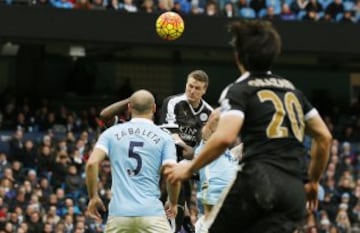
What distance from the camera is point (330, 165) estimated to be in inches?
1124

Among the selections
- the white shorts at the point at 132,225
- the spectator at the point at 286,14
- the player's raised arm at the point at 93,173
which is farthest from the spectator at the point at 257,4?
the player's raised arm at the point at 93,173

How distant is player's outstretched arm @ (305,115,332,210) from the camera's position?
312 inches

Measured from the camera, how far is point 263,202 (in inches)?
296

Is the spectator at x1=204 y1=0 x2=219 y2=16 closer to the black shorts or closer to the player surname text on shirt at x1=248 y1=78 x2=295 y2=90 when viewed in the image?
the player surname text on shirt at x1=248 y1=78 x2=295 y2=90

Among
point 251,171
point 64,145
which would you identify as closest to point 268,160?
point 251,171

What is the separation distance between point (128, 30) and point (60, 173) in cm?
556

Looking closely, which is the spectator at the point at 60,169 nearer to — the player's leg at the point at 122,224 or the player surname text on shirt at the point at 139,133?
the player's leg at the point at 122,224

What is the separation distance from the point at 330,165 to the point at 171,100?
1527cm

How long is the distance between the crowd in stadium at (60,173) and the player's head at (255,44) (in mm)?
14504

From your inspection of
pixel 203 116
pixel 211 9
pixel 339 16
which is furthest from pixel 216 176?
pixel 339 16

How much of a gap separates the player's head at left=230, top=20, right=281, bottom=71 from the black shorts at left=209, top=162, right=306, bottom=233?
75cm

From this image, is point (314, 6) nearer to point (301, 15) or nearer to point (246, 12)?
point (301, 15)

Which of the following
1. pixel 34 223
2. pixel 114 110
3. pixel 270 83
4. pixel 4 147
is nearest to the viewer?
pixel 270 83

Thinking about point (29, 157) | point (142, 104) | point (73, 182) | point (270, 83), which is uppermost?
point (270, 83)
